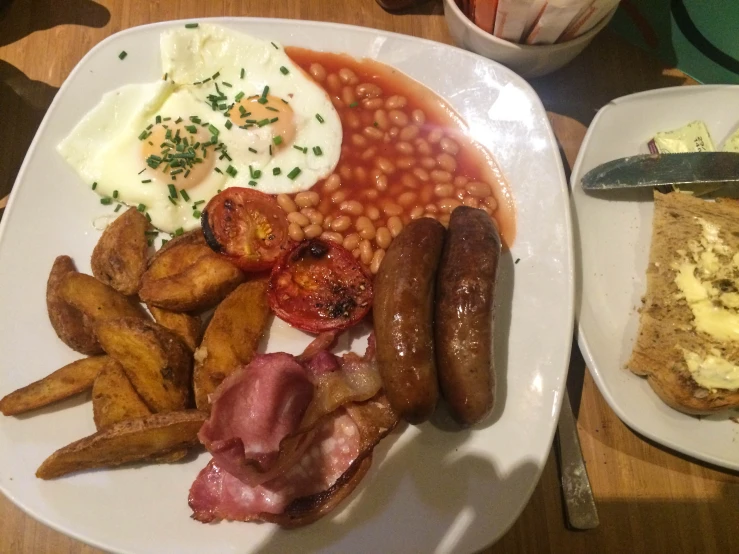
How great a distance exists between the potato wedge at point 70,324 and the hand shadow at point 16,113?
31.8 inches

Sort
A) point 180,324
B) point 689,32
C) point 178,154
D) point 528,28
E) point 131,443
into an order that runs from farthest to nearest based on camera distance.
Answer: point 689,32
point 528,28
point 178,154
point 180,324
point 131,443

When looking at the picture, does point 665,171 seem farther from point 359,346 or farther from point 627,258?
point 359,346

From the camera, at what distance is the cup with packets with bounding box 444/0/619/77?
6.57 ft

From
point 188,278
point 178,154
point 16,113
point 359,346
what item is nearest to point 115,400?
point 188,278

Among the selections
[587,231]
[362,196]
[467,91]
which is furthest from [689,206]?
[362,196]

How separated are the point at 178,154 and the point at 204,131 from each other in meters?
0.17

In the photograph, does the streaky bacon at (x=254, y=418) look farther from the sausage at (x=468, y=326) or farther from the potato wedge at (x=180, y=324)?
the sausage at (x=468, y=326)

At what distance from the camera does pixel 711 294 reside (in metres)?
1.92

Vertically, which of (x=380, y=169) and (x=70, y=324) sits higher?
(x=380, y=169)

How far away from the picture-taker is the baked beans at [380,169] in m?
2.10

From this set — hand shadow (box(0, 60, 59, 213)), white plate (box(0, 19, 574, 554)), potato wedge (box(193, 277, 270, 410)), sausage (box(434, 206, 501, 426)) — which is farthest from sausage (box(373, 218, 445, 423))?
hand shadow (box(0, 60, 59, 213))

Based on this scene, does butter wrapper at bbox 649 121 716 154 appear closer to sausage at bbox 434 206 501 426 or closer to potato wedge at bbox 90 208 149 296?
sausage at bbox 434 206 501 426

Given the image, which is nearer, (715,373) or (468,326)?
(468,326)

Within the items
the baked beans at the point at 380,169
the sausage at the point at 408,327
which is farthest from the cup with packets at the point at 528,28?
the sausage at the point at 408,327
